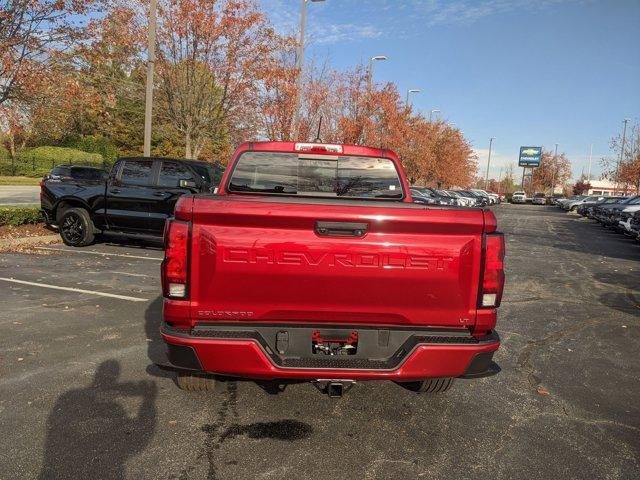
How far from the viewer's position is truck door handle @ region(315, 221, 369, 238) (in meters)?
2.88

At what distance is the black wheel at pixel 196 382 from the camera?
143 inches

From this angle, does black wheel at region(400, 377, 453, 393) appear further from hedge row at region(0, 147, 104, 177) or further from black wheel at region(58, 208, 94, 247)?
hedge row at region(0, 147, 104, 177)

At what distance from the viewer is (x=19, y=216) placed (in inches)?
468

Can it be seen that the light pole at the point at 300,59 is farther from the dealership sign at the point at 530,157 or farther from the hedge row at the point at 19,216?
the dealership sign at the point at 530,157

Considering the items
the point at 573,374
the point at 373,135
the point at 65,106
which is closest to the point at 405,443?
the point at 573,374

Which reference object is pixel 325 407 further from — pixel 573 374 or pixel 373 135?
pixel 373 135

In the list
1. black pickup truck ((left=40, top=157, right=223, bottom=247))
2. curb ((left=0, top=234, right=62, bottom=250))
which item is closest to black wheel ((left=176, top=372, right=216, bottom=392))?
black pickup truck ((left=40, top=157, right=223, bottom=247))

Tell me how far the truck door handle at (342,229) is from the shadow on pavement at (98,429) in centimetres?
176

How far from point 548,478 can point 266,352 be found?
1.81 metres

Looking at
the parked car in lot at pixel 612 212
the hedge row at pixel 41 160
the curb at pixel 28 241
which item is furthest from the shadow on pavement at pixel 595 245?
the hedge row at pixel 41 160

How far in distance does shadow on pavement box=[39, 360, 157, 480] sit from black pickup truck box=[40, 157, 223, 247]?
6.32m

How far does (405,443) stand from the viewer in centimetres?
329

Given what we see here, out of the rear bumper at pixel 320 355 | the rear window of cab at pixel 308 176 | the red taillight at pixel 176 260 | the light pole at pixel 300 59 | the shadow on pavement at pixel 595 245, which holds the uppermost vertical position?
the light pole at pixel 300 59

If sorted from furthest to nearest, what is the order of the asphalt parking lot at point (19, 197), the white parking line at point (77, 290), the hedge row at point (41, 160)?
the hedge row at point (41, 160), the asphalt parking lot at point (19, 197), the white parking line at point (77, 290)
